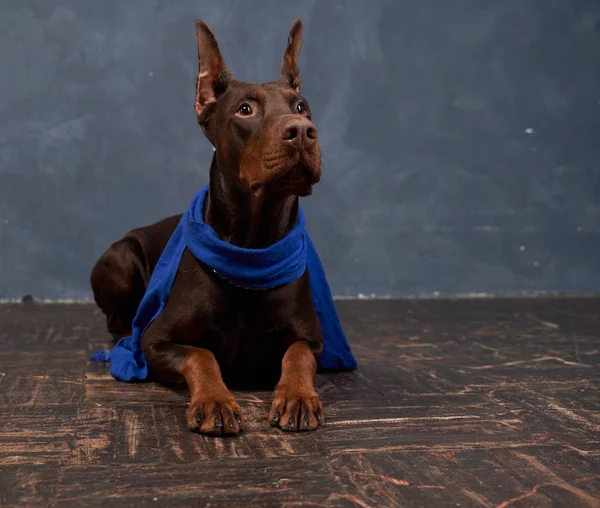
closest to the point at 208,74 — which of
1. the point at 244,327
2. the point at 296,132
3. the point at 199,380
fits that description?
the point at 296,132

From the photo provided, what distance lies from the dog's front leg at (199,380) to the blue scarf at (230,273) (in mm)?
172

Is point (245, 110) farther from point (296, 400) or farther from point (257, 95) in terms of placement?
point (296, 400)

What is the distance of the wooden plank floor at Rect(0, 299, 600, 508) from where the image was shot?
173 centimetres

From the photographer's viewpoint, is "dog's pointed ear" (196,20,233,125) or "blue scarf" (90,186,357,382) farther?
"dog's pointed ear" (196,20,233,125)

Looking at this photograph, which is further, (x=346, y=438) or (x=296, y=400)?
(x=296, y=400)

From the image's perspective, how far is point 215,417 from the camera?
2148 millimetres

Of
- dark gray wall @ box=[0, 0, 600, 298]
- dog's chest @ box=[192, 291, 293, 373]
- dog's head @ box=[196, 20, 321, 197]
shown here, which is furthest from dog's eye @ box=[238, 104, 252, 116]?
dark gray wall @ box=[0, 0, 600, 298]

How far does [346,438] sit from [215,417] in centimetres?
36

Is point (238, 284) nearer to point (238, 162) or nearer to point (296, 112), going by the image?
point (238, 162)

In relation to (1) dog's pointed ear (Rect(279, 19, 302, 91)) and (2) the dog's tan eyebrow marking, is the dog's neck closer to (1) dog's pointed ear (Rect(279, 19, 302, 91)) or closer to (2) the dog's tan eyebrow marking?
(2) the dog's tan eyebrow marking

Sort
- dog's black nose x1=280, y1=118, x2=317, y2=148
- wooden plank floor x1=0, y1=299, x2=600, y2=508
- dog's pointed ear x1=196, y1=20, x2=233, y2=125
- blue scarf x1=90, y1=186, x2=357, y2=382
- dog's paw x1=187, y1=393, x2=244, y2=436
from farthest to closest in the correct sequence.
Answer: dog's pointed ear x1=196, y1=20, x2=233, y2=125 < blue scarf x1=90, y1=186, x2=357, y2=382 < dog's black nose x1=280, y1=118, x2=317, y2=148 < dog's paw x1=187, y1=393, x2=244, y2=436 < wooden plank floor x1=0, y1=299, x2=600, y2=508

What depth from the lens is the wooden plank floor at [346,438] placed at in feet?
5.69

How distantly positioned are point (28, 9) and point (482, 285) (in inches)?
142

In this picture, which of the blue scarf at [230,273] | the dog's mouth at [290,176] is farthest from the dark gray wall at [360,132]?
the dog's mouth at [290,176]
